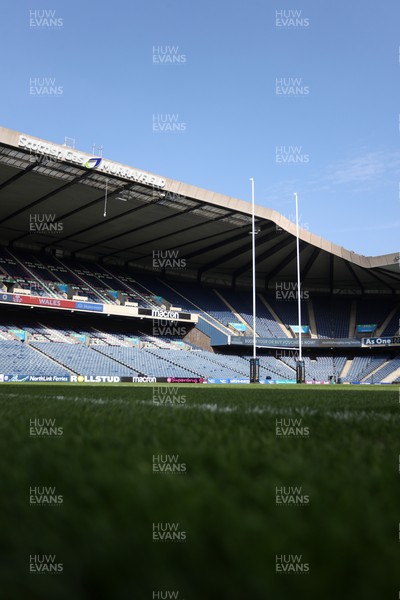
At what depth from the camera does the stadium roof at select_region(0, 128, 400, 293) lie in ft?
85.8

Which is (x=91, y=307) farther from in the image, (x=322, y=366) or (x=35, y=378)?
(x=322, y=366)

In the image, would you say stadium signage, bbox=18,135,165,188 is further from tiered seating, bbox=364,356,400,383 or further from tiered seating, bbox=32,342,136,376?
tiered seating, bbox=364,356,400,383

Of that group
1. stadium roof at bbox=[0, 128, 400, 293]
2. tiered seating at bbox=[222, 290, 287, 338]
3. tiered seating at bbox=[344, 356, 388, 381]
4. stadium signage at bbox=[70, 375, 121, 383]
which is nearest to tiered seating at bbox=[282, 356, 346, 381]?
tiered seating at bbox=[344, 356, 388, 381]

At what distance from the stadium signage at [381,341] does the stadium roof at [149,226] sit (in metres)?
5.58

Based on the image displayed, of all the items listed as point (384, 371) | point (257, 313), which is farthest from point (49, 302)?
point (384, 371)

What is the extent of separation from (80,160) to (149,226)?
11184 mm

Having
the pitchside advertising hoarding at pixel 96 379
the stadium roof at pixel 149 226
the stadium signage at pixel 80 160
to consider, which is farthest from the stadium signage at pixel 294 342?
the stadium signage at pixel 80 160

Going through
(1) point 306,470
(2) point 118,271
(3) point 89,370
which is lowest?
(3) point 89,370

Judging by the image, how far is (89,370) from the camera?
31141 millimetres

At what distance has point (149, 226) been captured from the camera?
3559cm

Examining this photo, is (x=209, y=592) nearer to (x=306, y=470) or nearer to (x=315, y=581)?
(x=315, y=581)

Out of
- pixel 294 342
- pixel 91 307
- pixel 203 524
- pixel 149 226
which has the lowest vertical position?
pixel 294 342

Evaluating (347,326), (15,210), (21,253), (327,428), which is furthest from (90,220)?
(327,428)

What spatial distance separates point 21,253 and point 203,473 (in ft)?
134
